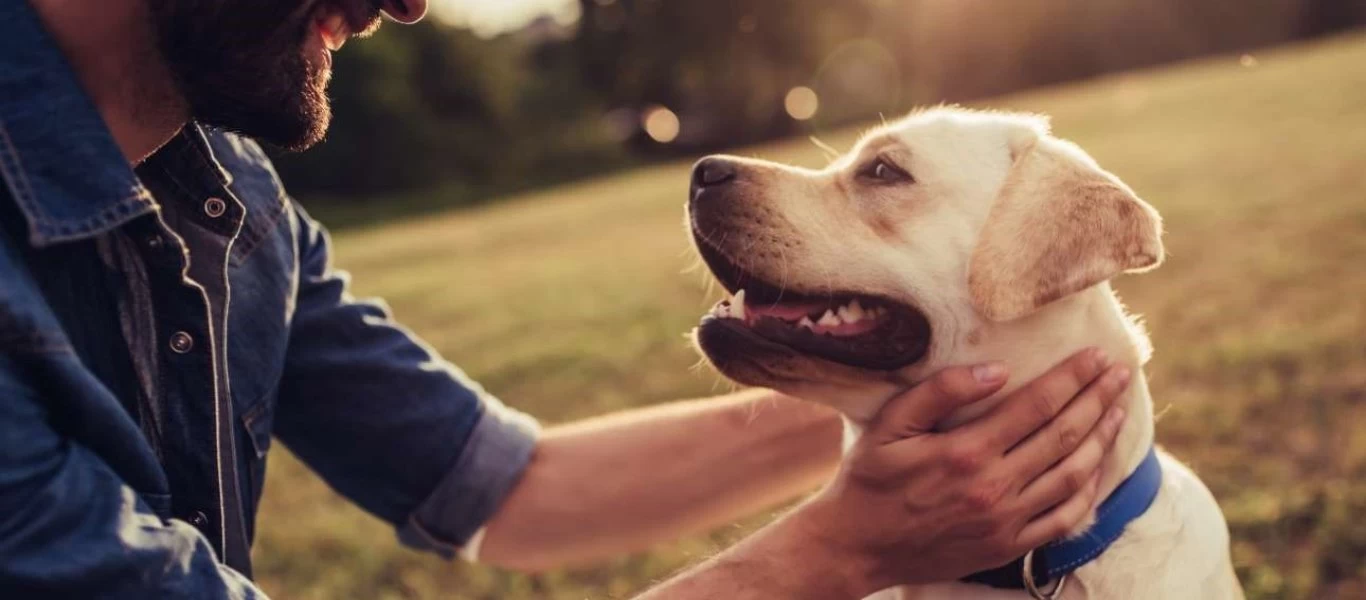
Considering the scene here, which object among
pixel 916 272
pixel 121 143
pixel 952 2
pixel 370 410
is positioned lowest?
pixel 952 2

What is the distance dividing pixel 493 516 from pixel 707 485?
1.86ft

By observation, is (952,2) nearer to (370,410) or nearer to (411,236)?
(411,236)

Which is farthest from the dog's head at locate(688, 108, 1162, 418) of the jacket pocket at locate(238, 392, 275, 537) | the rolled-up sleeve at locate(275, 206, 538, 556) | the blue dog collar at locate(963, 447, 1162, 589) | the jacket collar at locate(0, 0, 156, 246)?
the jacket collar at locate(0, 0, 156, 246)

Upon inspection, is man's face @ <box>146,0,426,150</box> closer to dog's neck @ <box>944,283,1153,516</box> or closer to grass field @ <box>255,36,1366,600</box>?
dog's neck @ <box>944,283,1153,516</box>

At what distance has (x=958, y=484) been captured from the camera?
92.7 inches

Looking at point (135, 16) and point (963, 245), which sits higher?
point (135, 16)

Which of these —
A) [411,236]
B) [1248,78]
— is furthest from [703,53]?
[1248,78]

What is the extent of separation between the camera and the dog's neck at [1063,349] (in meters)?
2.63

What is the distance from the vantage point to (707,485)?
3271mm

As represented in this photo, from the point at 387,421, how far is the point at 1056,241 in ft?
5.38

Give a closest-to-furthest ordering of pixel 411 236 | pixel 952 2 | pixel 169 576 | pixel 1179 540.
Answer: pixel 169 576 < pixel 1179 540 < pixel 411 236 < pixel 952 2

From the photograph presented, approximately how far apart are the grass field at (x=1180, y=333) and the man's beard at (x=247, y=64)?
7.37ft

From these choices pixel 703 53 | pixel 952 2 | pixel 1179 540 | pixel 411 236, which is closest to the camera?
pixel 1179 540

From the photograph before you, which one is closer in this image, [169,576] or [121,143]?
[169,576]
